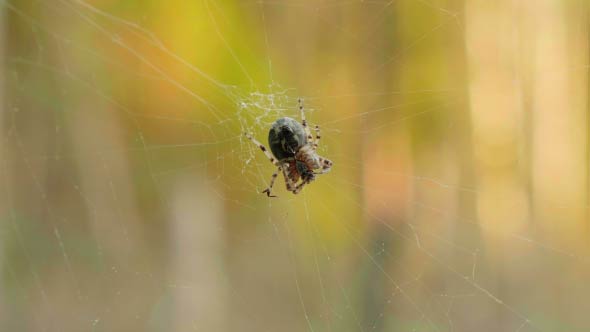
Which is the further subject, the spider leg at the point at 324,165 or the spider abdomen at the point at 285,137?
the spider leg at the point at 324,165

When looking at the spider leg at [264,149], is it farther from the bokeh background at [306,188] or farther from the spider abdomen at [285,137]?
the bokeh background at [306,188]

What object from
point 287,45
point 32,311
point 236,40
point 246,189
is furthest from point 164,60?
point 32,311

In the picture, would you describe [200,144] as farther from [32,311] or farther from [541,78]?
[541,78]

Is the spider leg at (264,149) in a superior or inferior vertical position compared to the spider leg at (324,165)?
superior

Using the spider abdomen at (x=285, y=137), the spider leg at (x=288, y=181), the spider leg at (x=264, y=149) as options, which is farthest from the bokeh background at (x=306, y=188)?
the spider abdomen at (x=285, y=137)

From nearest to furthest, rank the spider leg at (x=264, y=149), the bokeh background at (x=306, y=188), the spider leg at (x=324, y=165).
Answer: the spider leg at (x=264, y=149), the spider leg at (x=324, y=165), the bokeh background at (x=306, y=188)

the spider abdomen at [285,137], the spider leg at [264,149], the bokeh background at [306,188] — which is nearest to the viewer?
the spider abdomen at [285,137]

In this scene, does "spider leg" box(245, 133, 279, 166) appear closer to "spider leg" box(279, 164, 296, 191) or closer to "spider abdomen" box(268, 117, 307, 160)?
"spider leg" box(279, 164, 296, 191)

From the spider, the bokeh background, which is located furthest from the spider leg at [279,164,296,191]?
the bokeh background
